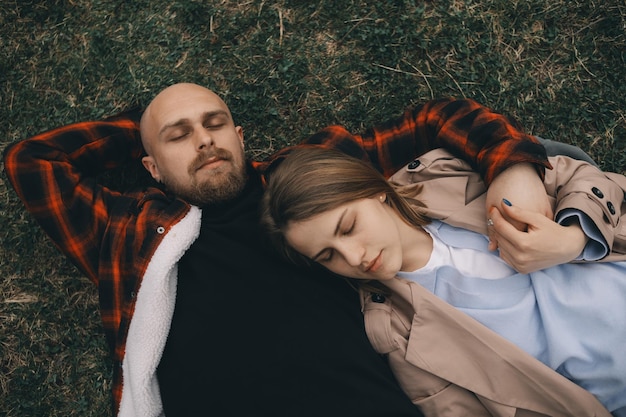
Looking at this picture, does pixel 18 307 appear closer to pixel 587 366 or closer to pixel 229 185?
pixel 229 185

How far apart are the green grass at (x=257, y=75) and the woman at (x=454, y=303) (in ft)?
3.92

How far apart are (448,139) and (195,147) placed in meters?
1.68

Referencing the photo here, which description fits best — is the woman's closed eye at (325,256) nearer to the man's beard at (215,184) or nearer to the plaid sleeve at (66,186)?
the man's beard at (215,184)

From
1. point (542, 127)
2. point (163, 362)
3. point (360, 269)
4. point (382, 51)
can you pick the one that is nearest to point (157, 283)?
point (163, 362)

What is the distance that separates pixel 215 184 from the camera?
3125 mm

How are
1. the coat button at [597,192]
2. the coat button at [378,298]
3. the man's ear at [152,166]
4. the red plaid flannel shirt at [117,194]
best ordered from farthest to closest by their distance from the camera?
1. the man's ear at [152,166]
2. the red plaid flannel shirt at [117,194]
3. the coat button at [378,298]
4. the coat button at [597,192]

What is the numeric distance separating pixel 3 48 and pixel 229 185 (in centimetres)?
252

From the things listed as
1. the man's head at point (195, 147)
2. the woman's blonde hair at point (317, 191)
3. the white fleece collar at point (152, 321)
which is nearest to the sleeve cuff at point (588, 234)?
the woman's blonde hair at point (317, 191)

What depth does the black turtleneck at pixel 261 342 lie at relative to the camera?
2709 mm

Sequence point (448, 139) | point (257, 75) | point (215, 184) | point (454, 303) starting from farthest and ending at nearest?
point (257, 75)
point (448, 139)
point (215, 184)
point (454, 303)

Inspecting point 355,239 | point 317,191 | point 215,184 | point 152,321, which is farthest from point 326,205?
point 152,321

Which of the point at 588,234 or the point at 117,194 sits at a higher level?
the point at 588,234

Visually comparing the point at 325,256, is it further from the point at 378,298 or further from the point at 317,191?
the point at 378,298

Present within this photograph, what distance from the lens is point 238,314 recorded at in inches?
115
